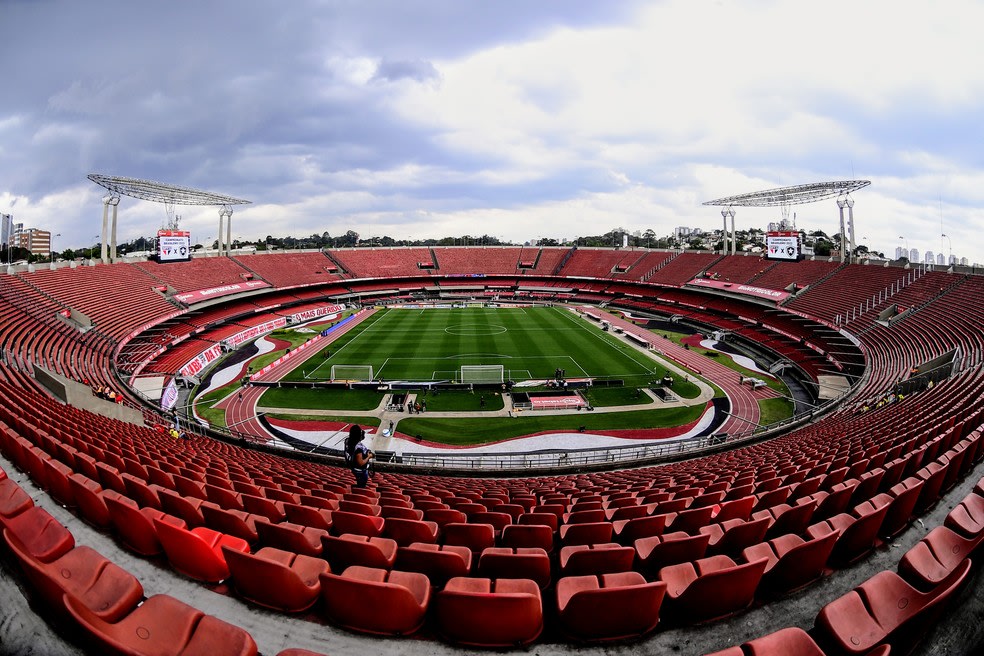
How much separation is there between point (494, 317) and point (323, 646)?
2165 inches

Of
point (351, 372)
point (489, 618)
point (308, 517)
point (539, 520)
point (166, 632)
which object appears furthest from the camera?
point (351, 372)

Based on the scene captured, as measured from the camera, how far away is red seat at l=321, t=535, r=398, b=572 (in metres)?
4.61

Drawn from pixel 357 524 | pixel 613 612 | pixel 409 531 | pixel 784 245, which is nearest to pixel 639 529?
pixel 613 612

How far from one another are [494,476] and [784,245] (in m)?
56.3

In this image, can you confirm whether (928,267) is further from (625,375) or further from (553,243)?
(553,243)

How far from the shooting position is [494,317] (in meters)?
58.4

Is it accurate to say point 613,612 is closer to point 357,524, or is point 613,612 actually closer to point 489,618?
point 489,618

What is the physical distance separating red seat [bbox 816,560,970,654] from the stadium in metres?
0.02

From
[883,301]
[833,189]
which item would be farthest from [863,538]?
[833,189]

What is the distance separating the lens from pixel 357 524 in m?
6.03

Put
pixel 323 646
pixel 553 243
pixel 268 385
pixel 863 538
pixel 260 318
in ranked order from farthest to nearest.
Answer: pixel 553 243, pixel 260 318, pixel 268 385, pixel 863 538, pixel 323 646

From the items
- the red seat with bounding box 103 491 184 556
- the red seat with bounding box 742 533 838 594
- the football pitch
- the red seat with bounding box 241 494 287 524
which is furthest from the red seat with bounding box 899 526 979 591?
the football pitch

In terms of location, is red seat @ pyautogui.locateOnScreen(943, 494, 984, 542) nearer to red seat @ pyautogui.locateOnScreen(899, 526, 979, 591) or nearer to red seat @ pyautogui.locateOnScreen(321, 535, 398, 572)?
red seat @ pyautogui.locateOnScreen(899, 526, 979, 591)

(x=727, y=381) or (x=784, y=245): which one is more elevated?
(x=784, y=245)
